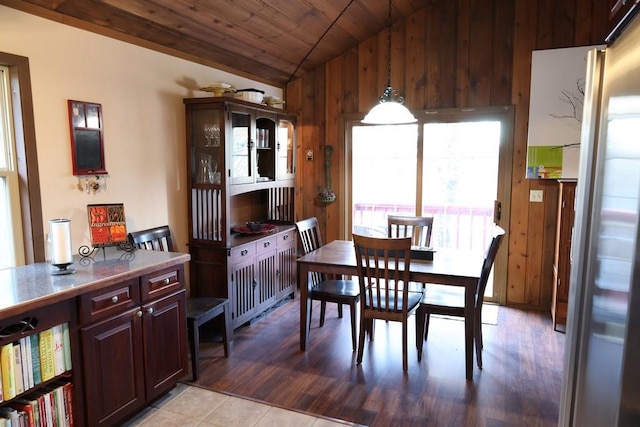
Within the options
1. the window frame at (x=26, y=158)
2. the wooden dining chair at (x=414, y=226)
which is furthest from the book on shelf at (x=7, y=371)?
the wooden dining chair at (x=414, y=226)

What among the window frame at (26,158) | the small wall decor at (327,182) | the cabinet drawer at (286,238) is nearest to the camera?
the window frame at (26,158)

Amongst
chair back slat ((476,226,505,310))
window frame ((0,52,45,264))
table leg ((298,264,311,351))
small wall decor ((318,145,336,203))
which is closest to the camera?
window frame ((0,52,45,264))

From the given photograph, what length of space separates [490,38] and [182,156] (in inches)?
124

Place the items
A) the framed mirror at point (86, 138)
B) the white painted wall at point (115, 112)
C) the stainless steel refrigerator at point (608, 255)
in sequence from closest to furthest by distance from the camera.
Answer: the stainless steel refrigerator at point (608, 255)
the white painted wall at point (115, 112)
the framed mirror at point (86, 138)

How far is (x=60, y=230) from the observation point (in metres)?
2.25

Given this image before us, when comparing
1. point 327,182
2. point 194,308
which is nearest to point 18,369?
point 194,308

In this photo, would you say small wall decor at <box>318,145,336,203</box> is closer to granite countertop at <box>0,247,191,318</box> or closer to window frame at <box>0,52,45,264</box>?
granite countertop at <box>0,247,191,318</box>

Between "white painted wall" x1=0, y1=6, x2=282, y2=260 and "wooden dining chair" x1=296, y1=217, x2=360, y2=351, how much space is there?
1028mm

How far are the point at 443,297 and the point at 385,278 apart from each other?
1.88ft

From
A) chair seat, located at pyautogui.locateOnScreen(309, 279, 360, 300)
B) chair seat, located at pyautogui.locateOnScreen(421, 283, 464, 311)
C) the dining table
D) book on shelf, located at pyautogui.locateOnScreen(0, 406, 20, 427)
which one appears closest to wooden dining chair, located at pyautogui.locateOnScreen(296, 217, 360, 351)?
chair seat, located at pyautogui.locateOnScreen(309, 279, 360, 300)

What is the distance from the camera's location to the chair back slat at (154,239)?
3.07 meters

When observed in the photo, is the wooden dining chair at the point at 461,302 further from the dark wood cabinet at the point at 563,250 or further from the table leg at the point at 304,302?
the dark wood cabinet at the point at 563,250

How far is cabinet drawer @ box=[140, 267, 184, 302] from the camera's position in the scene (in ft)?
8.08

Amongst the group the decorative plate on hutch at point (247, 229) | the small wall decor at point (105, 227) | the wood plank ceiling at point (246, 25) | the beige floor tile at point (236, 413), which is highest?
the wood plank ceiling at point (246, 25)
